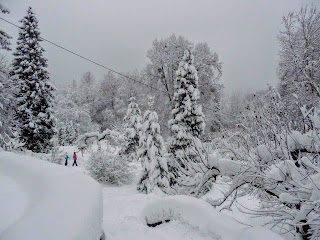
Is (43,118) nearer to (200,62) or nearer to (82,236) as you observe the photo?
(200,62)

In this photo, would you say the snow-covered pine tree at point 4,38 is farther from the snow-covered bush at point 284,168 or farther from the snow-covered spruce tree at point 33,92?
the snow-covered bush at point 284,168

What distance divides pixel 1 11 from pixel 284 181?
1532 cm

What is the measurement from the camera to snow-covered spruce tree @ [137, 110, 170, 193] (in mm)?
14078

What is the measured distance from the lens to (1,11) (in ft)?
44.5

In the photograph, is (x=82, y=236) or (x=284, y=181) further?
(x=284, y=181)

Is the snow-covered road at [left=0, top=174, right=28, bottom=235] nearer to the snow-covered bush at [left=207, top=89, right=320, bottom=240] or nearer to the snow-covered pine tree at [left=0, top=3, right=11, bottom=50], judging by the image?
the snow-covered bush at [left=207, top=89, right=320, bottom=240]

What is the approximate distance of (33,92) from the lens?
2069 centimetres

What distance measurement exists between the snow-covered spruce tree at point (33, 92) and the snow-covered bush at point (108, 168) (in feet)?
22.9

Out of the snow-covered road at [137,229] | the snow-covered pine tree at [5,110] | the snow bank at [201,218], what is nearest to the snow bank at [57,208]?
the snow-covered road at [137,229]

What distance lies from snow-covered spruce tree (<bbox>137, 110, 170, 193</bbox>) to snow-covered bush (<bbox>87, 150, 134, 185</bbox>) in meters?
1.40

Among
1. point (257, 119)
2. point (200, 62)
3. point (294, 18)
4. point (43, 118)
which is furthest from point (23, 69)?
point (257, 119)

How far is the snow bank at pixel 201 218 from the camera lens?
163 inches

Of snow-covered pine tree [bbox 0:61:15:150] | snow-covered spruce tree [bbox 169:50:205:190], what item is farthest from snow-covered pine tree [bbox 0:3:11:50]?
snow-covered spruce tree [bbox 169:50:205:190]

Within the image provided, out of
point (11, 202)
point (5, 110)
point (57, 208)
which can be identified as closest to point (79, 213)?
point (57, 208)
